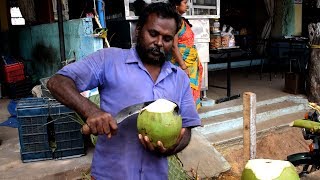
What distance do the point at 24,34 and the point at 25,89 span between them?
1.39 m

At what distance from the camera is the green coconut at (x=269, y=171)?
1.24 m

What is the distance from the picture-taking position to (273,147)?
5.43 meters

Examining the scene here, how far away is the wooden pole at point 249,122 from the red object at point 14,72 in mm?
5323

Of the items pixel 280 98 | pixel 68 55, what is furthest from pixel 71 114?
pixel 280 98

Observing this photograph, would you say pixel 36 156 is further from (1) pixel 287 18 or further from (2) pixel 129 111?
(1) pixel 287 18

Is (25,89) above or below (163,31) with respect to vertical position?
below

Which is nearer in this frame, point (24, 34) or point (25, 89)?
point (25, 89)

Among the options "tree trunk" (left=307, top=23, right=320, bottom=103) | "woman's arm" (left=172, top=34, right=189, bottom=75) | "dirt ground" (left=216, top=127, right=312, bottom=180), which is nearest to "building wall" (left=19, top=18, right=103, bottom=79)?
"woman's arm" (left=172, top=34, right=189, bottom=75)

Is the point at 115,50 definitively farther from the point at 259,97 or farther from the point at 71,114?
the point at 259,97

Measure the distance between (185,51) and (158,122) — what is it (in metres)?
3.28

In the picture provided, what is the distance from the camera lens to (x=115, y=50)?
5.35 ft

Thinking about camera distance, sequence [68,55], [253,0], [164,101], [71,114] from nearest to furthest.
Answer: [164,101], [71,114], [68,55], [253,0]

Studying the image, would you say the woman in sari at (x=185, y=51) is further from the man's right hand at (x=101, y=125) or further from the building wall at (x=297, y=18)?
the building wall at (x=297, y=18)

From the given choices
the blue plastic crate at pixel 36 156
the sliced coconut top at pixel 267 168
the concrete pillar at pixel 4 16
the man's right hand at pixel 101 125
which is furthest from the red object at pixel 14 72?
the sliced coconut top at pixel 267 168
